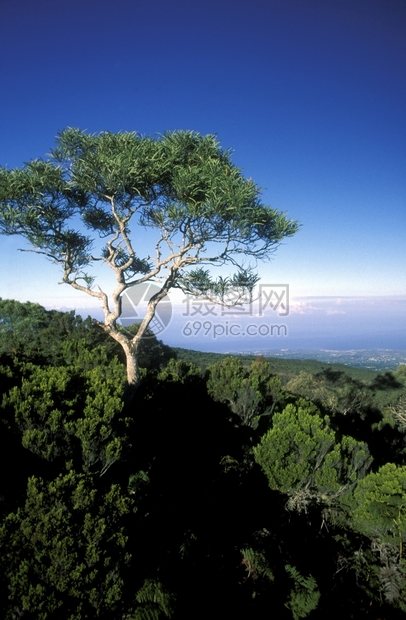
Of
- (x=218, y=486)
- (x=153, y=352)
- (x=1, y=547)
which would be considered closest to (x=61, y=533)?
(x=1, y=547)

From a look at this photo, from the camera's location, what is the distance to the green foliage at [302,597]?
5336 mm

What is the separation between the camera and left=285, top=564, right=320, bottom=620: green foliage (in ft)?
17.5

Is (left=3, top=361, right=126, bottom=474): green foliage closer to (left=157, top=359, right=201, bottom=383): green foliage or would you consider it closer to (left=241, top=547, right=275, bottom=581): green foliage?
(left=241, top=547, right=275, bottom=581): green foliage

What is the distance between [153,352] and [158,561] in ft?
73.9

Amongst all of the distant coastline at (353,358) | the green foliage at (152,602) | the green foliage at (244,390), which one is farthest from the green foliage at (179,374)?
the distant coastline at (353,358)

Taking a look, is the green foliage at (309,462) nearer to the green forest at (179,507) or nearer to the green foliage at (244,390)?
the green forest at (179,507)

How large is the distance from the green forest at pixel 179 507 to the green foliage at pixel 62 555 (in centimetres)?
2

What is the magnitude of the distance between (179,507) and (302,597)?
2782mm

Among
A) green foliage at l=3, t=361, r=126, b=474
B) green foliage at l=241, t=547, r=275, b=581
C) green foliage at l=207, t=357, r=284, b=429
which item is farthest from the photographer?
green foliage at l=207, t=357, r=284, b=429

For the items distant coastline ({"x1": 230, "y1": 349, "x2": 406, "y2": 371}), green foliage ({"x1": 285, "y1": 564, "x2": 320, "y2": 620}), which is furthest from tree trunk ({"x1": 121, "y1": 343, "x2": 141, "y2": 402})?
distant coastline ({"x1": 230, "y1": 349, "x2": 406, "y2": 371})

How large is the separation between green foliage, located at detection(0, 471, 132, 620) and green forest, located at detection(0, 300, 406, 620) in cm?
2

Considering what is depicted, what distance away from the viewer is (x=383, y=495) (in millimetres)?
6555

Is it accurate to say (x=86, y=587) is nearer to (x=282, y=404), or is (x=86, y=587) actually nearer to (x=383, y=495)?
(x=383, y=495)

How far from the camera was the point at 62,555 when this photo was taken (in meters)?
3.60
